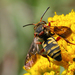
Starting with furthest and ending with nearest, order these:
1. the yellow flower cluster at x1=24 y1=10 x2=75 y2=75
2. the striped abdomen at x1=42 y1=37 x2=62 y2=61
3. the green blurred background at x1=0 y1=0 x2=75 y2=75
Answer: the green blurred background at x1=0 y1=0 x2=75 y2=75, the yellow flower cluster at x1=24 y1=10 x2=75 y2=75, the striped abdomen at x1=42 y1=37 x2=62 y2=61

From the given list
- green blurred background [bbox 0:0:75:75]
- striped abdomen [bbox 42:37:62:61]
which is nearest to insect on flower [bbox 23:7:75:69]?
striped abdomen [bbox 42:37:62:61]

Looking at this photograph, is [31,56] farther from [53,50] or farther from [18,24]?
[18,24]

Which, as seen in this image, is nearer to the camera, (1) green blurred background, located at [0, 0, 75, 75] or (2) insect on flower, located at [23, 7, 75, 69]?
(2) insect on flower, located at [23, 7, 75, 69]

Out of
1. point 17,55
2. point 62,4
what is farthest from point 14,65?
point 62,4

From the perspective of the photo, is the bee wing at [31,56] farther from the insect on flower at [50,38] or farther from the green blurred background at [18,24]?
the green blurred background at [18,24]

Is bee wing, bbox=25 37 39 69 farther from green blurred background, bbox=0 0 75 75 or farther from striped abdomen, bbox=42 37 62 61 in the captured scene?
green blurred background, bbox=0 0 75 75

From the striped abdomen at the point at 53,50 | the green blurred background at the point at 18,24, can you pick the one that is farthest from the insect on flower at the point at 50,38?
the green blurred background at the point at 18,24

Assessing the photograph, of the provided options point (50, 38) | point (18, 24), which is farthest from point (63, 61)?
point (18, 24)

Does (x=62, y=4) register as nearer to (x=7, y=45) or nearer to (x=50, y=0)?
(x=50, y=0)
